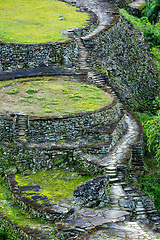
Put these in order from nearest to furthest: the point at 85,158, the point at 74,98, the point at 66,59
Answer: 1. the point at 85,158
2. the point at 74,98
3. the point at 66,59

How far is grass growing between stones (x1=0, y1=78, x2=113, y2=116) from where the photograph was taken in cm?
2080

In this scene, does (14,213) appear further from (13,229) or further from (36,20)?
(36,20)

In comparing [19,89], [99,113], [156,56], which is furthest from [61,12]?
[99,113]

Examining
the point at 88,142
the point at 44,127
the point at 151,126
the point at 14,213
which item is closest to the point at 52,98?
the point at 44,127

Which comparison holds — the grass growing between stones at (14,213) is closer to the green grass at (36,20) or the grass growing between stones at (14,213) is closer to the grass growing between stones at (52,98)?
the grass growing between stones at (52,98)

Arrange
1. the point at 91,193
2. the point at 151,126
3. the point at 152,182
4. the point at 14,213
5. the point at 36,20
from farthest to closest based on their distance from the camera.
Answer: the point at 36,20, the point at 152,182, the point at 151,126, the point at 14,213, the point at 91,193

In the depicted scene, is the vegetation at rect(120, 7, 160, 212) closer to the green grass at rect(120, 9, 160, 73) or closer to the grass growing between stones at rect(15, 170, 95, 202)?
the green grass at rect(120, 9, 160, 73)

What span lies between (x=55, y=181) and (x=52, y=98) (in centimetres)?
585

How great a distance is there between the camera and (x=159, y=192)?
19.3 metres

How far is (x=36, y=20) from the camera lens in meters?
32.8

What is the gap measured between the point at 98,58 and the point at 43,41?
3.87 m

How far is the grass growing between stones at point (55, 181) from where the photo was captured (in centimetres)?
1680

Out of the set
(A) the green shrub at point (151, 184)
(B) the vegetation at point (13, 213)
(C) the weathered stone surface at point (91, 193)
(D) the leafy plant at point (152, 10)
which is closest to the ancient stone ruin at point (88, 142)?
(C) the weathered stone surface at point (91, 193)

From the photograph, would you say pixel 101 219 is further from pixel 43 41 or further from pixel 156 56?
pixel 156 56
